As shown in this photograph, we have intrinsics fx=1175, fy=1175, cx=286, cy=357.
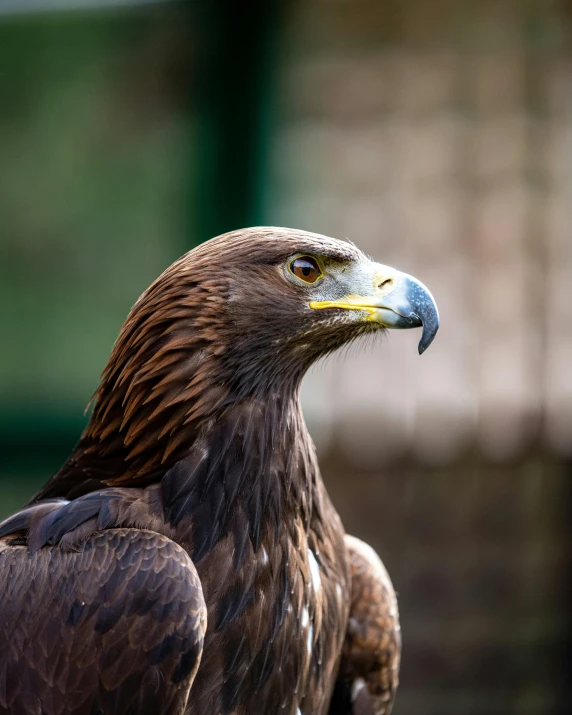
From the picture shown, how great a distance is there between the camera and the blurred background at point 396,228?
7.59m

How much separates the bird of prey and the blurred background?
4.12m

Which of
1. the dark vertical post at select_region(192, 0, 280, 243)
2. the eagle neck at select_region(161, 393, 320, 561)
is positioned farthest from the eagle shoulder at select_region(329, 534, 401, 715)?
the dark vertical post at select_region(192, 0, 280, 243)

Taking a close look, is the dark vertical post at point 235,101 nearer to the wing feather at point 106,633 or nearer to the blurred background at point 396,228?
the blurred background at point 396,228

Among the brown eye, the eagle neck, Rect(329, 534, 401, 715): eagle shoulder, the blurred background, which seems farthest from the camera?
the blurred background

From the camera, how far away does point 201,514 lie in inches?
128

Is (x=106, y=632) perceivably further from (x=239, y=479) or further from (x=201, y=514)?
(x=239, y=479)

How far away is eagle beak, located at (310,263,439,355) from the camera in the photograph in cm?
335

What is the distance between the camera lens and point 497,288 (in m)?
7.80

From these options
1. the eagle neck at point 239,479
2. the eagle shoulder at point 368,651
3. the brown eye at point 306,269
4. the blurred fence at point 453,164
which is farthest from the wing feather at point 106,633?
the blurred fence at point 453,164

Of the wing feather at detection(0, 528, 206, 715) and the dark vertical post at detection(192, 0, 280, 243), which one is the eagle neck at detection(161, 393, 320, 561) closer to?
the wing feather at detection(0, 528, 206, 715)

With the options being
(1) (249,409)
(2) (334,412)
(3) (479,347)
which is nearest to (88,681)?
(1) (249,409)

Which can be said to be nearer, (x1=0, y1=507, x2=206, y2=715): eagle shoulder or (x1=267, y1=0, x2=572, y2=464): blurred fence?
(x1=0, y1=507, x2=206, y2=715): eagle shoulder

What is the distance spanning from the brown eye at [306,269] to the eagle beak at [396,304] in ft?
0.25

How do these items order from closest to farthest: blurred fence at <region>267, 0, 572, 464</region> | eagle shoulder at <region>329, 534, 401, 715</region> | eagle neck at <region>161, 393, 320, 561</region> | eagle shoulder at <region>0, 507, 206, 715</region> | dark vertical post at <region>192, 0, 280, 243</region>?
eagle shoulder at <region>0, 507, 206, 715</region>, eagle neck at <region>161, 393, 320, 561</region>, eagle shoulder at <region>329, 534, 401, 715</region>, dark vertical post at <region>192, 0, 280, 243</region>, blurred fence at <region>267, 0, 572, 464</region>
